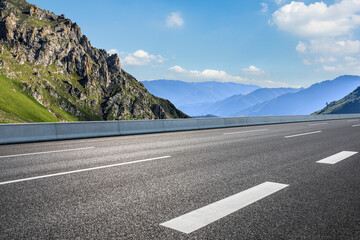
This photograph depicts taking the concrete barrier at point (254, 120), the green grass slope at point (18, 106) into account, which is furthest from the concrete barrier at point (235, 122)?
the green grass slope at point (18, 106)

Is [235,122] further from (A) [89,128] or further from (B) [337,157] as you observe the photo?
(B) [337,157]

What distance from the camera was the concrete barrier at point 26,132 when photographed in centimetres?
1067

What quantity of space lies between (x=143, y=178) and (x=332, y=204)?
280 cm

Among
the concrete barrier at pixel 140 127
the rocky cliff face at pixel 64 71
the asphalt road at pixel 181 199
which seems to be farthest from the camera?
the rocky cliff face at pixel 64 71

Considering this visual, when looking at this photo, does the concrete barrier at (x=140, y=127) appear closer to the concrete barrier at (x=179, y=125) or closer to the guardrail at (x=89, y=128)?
the guardrail at (x=89, y=128)

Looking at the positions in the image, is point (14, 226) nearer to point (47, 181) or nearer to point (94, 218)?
point (94, 218)

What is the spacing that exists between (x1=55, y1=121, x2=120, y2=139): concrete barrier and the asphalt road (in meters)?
6.19

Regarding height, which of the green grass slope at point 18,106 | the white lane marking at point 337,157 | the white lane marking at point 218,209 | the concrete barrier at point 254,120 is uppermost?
the green grass slope at point 18,106

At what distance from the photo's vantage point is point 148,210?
313cm

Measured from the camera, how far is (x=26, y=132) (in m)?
11.2

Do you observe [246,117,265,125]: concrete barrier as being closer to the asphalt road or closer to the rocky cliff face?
the asphalt road

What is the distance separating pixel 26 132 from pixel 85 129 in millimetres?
2596

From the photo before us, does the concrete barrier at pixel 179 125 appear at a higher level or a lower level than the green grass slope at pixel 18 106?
lower

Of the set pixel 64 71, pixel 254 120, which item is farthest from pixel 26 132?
pixel 64 71
